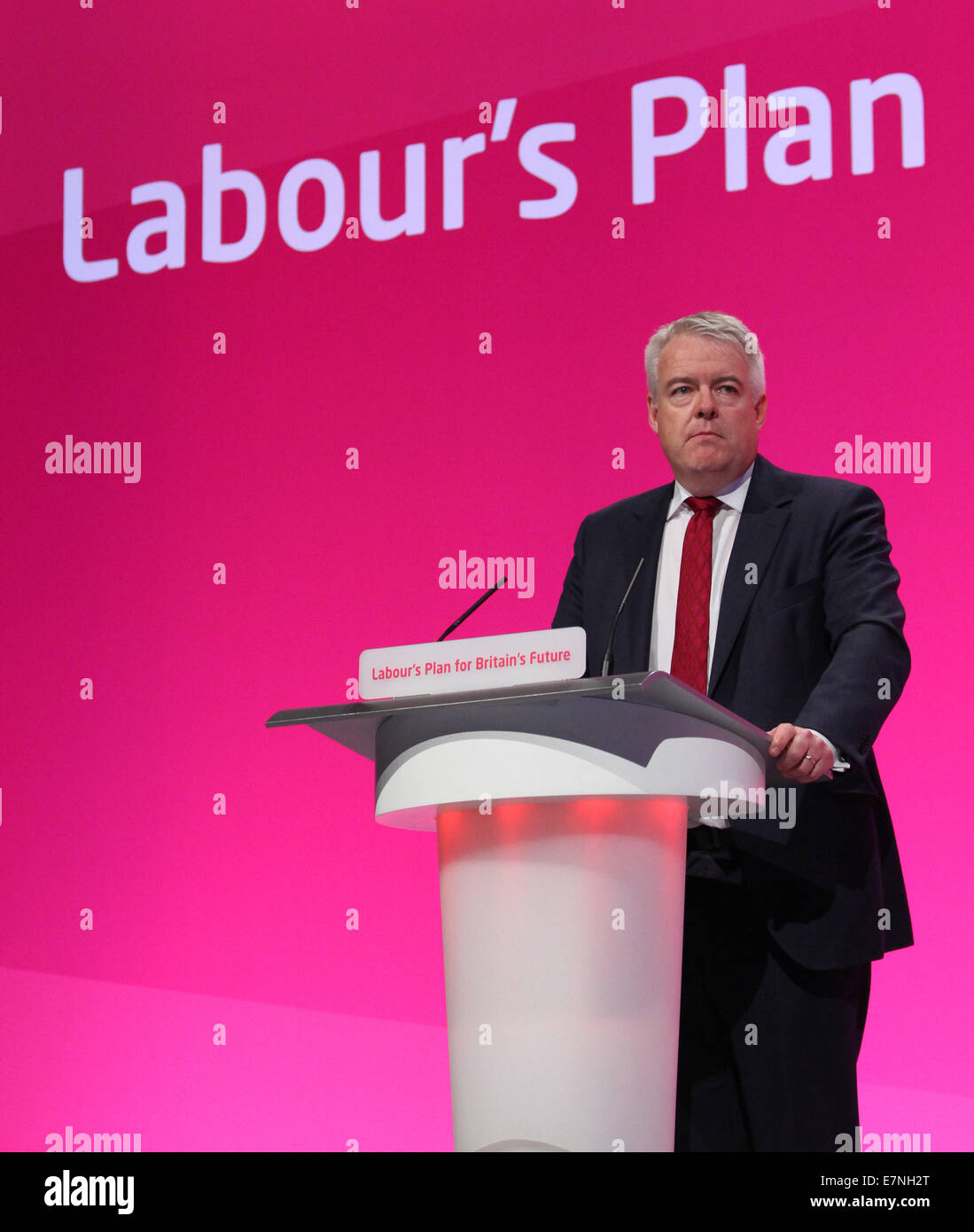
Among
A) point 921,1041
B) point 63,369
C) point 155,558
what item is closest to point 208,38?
point 63,369

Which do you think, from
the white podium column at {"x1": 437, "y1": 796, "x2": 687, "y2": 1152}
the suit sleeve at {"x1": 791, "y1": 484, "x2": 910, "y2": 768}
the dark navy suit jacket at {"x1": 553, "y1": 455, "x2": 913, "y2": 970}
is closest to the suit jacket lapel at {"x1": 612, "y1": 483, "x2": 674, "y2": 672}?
the dark navy suit jacket at {"x1": 553, "y1": 455, "x2": 913, "y2": 970}

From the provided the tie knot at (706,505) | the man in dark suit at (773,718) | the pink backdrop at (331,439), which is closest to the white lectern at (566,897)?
the man in dark suit at (773,718)

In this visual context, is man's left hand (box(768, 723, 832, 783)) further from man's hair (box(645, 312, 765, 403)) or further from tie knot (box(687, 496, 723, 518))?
man's hair (box(645, 312, 765, 403))

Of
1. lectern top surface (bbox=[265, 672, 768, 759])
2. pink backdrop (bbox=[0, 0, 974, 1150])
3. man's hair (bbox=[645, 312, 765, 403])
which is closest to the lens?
lectern top surface (bbox=[265, 672, 768, 759])

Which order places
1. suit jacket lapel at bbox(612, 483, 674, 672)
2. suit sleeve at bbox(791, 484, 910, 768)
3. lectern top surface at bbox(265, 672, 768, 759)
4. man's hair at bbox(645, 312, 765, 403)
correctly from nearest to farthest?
lectern top surface at bbox(265, 672, 768, 759) → suit sleeve at bbox(791, 484, 910, 768) → suit jacket lapel at bbox(612, 483, 674, 672) → man's hair at bbox(645, 312, 765, 403)

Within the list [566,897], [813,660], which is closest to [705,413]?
[813,660]

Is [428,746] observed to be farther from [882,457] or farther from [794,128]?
[794,128]

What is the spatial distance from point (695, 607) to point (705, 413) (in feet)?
1.13

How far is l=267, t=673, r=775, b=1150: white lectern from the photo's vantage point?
1.58 metres

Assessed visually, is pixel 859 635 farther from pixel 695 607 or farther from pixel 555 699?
pixel 555 699

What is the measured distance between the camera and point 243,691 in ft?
11.2

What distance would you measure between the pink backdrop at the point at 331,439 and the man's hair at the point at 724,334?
0.80 metres

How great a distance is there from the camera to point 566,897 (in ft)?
5.25
